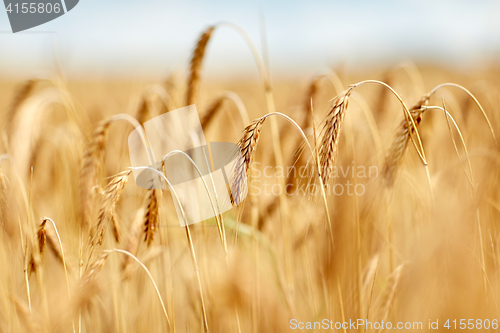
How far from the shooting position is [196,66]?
Answer: 1.08 m

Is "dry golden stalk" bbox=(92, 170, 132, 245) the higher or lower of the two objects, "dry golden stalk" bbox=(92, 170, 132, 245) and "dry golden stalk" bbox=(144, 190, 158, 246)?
the higher

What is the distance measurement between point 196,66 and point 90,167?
0.52 metres

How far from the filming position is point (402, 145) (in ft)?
2.56

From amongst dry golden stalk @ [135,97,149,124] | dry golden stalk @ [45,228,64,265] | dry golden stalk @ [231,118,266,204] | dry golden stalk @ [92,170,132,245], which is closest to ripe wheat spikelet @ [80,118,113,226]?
dry golden stalk @ [45,228,64,265]

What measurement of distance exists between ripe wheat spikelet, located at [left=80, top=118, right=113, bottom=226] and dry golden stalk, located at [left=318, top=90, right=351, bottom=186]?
26.0 inches

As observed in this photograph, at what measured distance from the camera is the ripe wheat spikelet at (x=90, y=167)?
2.96 ft

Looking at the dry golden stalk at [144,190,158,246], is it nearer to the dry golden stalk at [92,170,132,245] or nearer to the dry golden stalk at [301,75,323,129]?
the dry golden stalk at [92,170,132,245]

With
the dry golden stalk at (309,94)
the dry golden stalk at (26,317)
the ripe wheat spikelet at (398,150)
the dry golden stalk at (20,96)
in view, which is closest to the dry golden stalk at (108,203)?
the dry golden stalk at (26,317)

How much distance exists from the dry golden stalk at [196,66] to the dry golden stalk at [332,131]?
0.55 m

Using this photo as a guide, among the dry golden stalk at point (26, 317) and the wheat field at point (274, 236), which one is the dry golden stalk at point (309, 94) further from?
the dry golden stalk at point (26, 317)

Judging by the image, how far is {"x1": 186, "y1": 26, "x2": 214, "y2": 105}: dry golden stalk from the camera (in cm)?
106

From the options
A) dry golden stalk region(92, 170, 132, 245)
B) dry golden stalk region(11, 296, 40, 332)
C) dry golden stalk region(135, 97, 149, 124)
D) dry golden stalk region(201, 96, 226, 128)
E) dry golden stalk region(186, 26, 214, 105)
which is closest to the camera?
dry golden stalk region(92, 170, 132, 245)

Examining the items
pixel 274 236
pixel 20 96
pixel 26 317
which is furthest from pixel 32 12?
pixel 274 236

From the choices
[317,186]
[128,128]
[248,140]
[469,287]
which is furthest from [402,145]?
[128,128]
